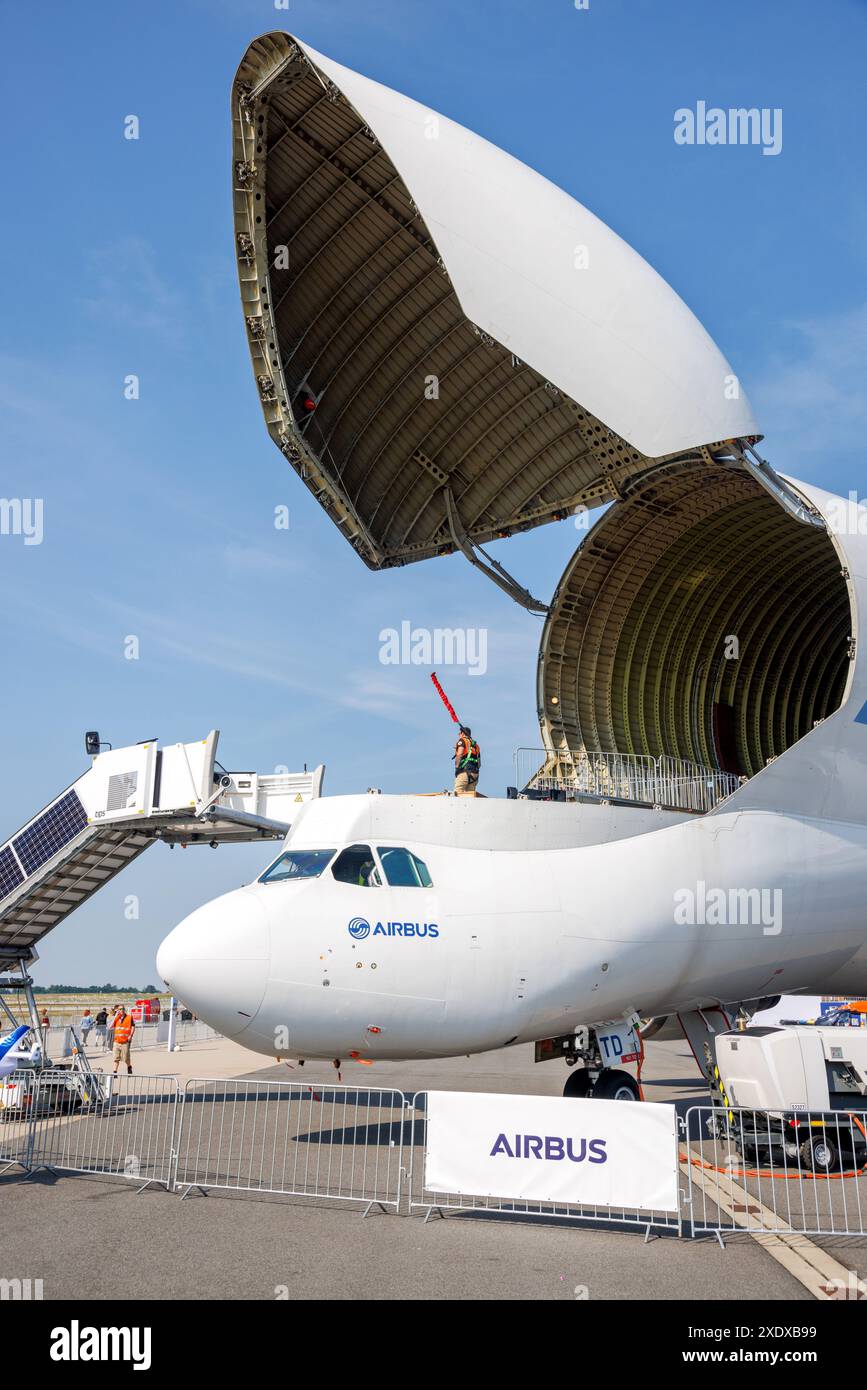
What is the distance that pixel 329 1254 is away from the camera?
30.2ft

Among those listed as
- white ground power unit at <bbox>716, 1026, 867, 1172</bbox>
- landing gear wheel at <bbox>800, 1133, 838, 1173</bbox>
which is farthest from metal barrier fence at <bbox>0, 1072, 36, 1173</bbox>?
landing gear wheel at <bbox>800, 1133, 838, 1173</bbox>

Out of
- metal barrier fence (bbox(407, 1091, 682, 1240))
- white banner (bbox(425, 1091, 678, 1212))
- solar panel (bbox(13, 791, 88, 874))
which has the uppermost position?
solar panel (bbox(13, 791, 88, 874))

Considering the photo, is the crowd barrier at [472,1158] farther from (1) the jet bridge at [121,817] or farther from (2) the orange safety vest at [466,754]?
(1) the jet bridge at [121,817]

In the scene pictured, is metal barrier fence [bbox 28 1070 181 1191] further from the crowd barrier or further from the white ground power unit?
the white ground power unit

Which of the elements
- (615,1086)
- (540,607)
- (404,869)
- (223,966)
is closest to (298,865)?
(404,869)

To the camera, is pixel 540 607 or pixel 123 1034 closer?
pixel 540 607

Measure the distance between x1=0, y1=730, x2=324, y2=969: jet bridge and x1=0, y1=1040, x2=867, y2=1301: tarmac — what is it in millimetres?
12347

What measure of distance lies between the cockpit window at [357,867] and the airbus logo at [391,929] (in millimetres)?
583

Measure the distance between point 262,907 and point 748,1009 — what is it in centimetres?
1293

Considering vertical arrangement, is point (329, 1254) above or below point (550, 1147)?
below

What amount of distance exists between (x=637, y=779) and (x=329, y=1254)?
12693 millimetres

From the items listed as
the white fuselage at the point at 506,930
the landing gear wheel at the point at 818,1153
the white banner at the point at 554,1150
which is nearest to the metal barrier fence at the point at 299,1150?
the white banner at the point at 554,1150

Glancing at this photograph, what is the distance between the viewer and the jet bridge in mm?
24375

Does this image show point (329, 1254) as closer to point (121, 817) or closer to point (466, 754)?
point (466, 754)
